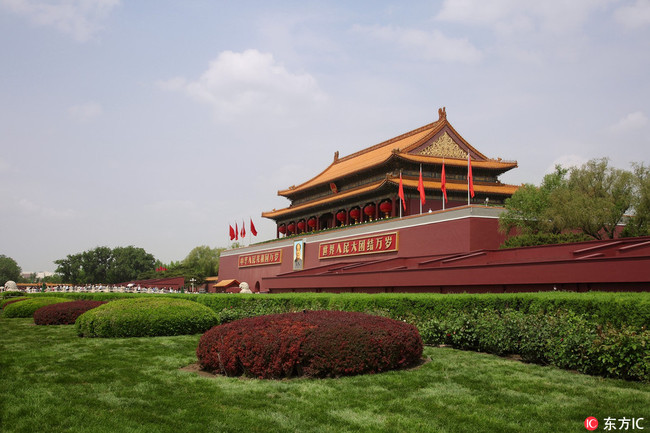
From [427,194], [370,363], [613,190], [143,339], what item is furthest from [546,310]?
[427,194]

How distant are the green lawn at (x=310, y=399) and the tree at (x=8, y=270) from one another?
106m

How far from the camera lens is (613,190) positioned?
2069 cm

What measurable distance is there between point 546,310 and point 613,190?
13828 millimetres

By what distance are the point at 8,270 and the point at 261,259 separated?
269 ft

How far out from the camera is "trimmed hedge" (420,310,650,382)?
7094mm

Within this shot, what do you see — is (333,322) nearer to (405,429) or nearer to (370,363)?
(370,363)

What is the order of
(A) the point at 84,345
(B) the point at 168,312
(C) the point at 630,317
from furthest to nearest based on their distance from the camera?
(B) the point at 168,312 < (A) the point at 84,345 < (C) the point at 630,317

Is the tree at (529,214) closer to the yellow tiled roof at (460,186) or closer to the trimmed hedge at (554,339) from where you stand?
the yellow tiled roof at (460,186)

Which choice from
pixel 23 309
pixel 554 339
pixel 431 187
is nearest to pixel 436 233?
pixel 431 187

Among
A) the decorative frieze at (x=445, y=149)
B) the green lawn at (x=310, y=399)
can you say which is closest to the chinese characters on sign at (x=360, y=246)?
the decorative frieze at (x=445, y=149)

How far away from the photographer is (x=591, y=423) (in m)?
5.20

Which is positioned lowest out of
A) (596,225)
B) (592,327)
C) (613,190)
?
(592,327)

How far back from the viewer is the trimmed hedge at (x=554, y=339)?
23.3 ft

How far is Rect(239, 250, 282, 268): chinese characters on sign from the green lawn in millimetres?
28555
